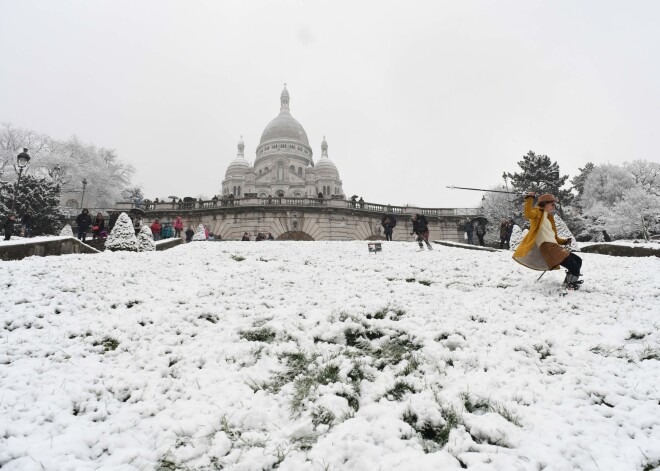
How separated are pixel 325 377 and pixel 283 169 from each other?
70.7 metres

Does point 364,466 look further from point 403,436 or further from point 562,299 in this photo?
point 562,299

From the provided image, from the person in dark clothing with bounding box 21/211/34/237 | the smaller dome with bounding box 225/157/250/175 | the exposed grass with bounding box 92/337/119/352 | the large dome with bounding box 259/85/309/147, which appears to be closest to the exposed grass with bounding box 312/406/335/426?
the exposed grass with bounding box 92/337/119/352

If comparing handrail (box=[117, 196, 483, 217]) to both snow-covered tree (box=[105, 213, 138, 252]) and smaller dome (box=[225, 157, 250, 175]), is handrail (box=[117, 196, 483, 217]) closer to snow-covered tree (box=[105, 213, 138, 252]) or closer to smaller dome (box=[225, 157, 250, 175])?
snow-covered tree (box=[105, 213, 138, 252])

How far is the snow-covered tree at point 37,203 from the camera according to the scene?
32.1 m

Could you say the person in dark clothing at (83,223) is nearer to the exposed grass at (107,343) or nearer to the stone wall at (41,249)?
the stone wall at (41,249)

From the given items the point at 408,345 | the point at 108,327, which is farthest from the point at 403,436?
the point at 108,327

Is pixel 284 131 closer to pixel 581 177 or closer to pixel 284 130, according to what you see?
pixel 284 130

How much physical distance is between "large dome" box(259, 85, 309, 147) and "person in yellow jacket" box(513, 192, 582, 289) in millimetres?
74746

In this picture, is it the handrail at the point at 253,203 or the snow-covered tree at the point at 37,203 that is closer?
the handrail at the point at 253,203

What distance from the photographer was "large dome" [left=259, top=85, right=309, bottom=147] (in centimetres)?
7856

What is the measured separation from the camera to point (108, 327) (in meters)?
5.00

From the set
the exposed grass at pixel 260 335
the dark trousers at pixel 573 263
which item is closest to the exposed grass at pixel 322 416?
the exposed grass at pixel 260 335

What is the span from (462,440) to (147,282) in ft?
22.8

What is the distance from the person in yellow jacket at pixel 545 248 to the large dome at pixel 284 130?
74746 millimetres
